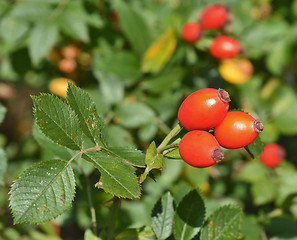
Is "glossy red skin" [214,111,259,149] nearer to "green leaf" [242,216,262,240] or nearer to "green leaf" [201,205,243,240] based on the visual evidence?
"green leaf" [201,205,243,240]

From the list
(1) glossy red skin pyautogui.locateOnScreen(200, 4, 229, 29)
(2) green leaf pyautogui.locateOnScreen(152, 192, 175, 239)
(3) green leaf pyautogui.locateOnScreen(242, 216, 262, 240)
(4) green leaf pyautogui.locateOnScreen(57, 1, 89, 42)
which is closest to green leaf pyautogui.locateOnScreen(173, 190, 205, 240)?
(2) green leaf pyautogui.locateOnScreen(152, 192, 175, 239)

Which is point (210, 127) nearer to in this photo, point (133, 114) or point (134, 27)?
point (133, 114)

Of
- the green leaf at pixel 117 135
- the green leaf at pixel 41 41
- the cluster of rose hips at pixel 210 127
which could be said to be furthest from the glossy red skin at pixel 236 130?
the green leaf at pixel 41 41

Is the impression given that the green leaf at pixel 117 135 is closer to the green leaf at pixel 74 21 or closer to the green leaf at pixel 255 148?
the green leaf at pixel 74 21

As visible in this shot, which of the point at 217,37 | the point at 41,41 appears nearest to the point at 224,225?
the point at 217,37

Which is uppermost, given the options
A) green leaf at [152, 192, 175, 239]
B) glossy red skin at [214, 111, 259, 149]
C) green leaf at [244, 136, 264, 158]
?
glossy red skin at [214, 111, 259, 149]

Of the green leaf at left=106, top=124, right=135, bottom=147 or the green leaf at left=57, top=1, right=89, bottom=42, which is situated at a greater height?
the green leaf at left=57, top=1, right=89, bottom=42
